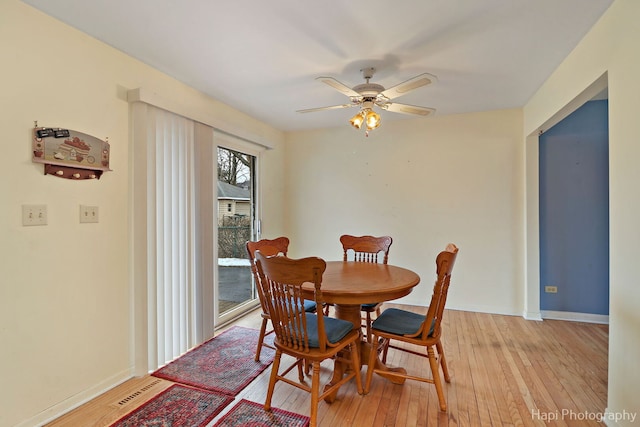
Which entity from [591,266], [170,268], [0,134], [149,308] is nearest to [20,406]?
[149,308]

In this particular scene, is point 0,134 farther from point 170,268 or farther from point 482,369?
point 482,369

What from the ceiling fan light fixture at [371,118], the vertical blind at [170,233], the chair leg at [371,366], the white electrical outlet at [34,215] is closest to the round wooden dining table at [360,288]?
the chair leg at [371,366]

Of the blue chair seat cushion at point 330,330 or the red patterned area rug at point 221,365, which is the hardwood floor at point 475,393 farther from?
the blue chair seat cushion at point 330,330

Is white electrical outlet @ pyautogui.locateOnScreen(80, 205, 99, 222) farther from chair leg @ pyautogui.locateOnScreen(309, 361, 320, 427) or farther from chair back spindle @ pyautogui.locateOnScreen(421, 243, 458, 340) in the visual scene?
chair back spindle @ pyautogui.locateOnScreen(421, 243, 458, 340)

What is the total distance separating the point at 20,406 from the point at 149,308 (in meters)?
0.83

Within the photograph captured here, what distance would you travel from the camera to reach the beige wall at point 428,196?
3.62 metres

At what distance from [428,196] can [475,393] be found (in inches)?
93.7

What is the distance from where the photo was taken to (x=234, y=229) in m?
3.69

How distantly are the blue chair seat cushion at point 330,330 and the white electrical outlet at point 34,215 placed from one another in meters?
1.72

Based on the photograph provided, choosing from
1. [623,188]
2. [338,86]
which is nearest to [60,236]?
[338,86]

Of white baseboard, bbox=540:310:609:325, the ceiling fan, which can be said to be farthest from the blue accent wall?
the ceiling fan

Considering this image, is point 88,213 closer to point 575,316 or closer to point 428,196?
point 428,196

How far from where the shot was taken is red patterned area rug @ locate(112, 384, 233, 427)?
1787 mm

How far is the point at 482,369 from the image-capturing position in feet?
7.74
